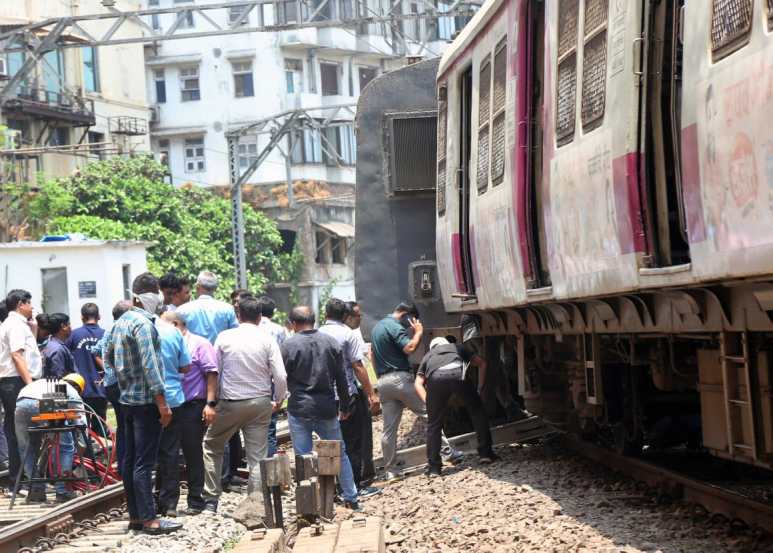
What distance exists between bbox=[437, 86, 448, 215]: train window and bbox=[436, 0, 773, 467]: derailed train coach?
1.01ft

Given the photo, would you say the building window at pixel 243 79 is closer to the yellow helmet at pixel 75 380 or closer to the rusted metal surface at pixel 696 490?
the yellow helmet at pixel 75 380

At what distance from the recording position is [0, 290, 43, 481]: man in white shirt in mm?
13141

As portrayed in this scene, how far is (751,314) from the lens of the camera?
6.65m

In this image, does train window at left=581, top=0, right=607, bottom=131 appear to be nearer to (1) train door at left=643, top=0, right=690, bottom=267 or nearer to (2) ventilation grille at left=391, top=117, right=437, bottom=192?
(1) train door at left=643, top=0, right=690, bottom=267

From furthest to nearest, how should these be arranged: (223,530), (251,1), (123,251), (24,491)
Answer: (123,251)
(251,1)
(24,491)
(223,530)

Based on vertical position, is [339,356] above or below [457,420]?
above

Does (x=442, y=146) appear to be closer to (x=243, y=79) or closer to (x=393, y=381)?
(x=393, y=381)

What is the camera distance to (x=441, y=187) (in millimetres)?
13711

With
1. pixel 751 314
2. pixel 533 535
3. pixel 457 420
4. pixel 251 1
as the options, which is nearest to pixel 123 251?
pixel 251 1

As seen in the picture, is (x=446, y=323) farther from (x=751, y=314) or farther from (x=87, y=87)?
(x=87, y=87)

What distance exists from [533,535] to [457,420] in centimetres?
685

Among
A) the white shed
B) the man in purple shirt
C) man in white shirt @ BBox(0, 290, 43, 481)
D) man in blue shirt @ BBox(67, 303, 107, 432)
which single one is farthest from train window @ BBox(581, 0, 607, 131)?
the white shed

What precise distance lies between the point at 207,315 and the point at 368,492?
2104mm

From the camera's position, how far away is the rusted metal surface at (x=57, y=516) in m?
10.3
